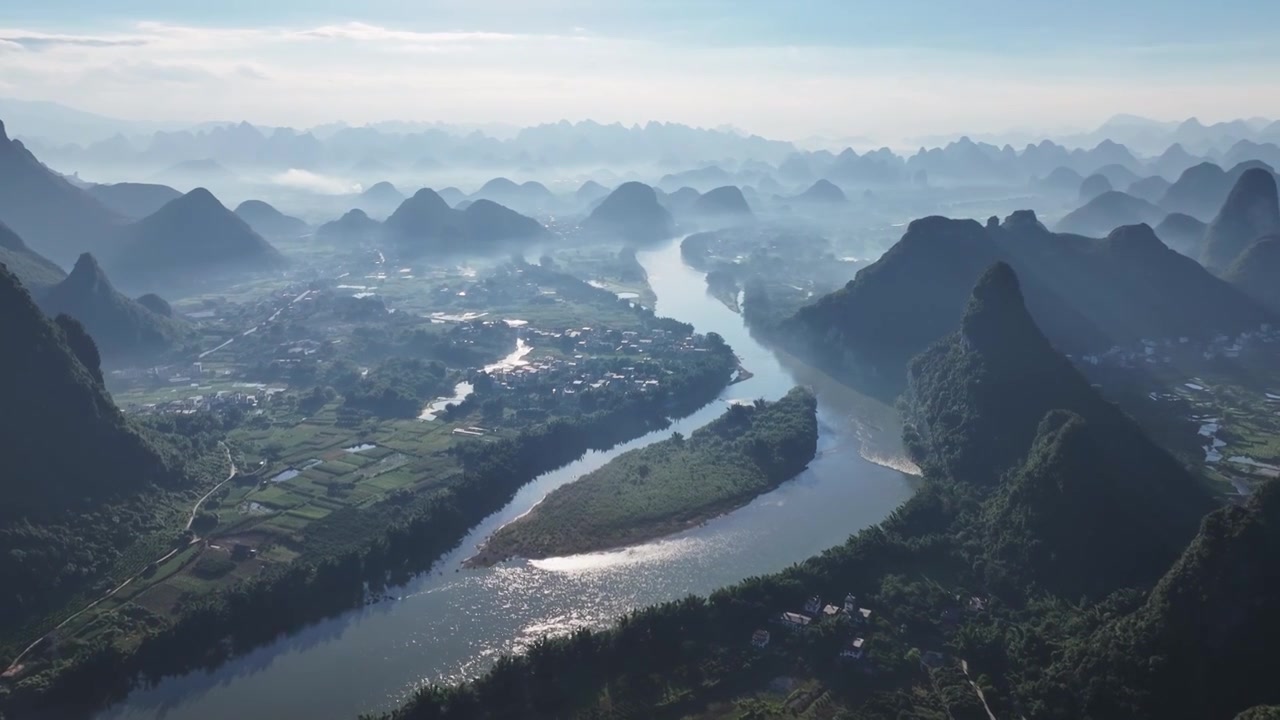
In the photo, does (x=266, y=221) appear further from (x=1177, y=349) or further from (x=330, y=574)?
(x=1177, y=349)

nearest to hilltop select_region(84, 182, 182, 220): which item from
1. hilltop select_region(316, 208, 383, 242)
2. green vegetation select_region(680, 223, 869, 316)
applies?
hilltop select_region(316, 208, 383, 242)

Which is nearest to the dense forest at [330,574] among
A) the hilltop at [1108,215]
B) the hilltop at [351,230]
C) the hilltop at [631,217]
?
the hilltop at [351,230]

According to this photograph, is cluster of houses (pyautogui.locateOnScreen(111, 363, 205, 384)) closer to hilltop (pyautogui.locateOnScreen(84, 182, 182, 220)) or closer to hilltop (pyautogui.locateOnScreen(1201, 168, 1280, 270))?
hilltop (pyautogui.locateOnScreen(84, 182, 182, 220))

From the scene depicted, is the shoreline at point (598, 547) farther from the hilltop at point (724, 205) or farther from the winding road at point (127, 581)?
the hilltop at point (724, 205)

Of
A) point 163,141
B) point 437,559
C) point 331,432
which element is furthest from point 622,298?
point 163,141

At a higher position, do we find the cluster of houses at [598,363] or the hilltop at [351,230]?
the hilltop at [351,230]

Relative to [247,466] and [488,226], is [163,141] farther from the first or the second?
[247,466]
